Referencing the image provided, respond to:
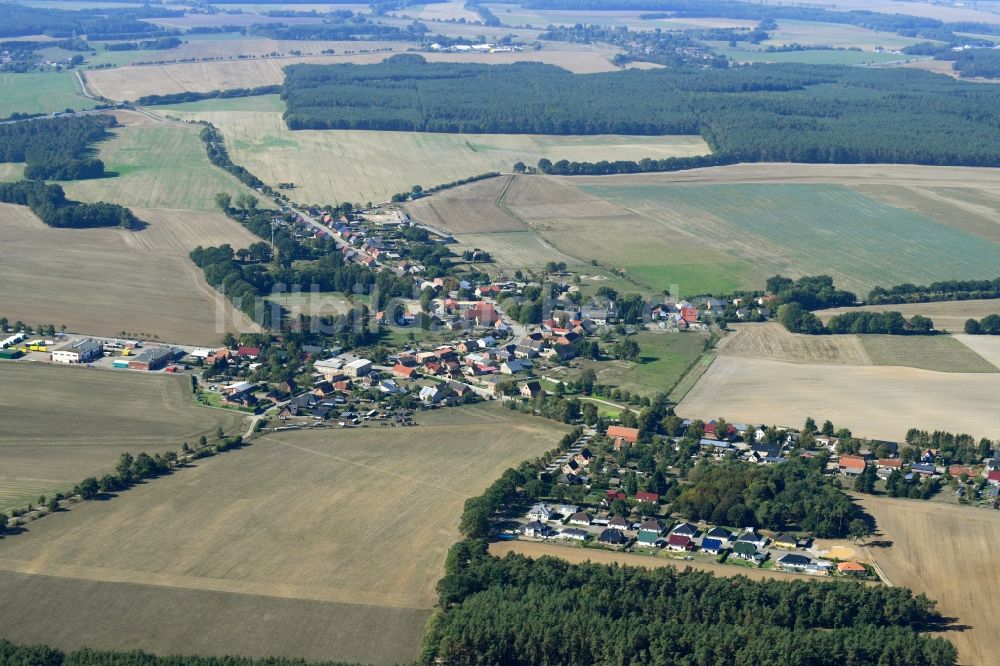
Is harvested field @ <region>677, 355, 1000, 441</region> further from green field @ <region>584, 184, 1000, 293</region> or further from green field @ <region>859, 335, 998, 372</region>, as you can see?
green field @ <region>584, 184, 1000, 293</region>

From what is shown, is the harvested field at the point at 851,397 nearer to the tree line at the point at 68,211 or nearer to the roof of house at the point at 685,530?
the roof of house at the point at 685,530

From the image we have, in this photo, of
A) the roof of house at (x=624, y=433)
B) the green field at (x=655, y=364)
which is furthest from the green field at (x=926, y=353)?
the roof of house at (x=624, y=433)

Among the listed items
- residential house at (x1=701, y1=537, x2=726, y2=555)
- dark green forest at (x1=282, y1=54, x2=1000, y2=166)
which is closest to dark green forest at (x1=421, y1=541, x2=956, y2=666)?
residential house at (x1=701, y1=537, x2=726, y2=555)

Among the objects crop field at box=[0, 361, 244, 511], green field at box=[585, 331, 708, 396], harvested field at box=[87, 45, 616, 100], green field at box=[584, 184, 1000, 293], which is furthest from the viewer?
harvested field at box=[87, 45, 616, 100]

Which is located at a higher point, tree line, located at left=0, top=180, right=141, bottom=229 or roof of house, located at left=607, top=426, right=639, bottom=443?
roof of house, located at left=607, top=426, right=639, bottom=443

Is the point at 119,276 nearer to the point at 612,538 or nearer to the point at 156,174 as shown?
the point at 156,174

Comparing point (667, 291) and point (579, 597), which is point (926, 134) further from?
point (579, 597)

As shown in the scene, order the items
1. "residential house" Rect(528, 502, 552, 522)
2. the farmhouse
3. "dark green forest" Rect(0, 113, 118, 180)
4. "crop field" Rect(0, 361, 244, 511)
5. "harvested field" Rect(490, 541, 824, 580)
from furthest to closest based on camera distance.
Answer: "dark green forest" Rect(0, 113, 118, 180), the farmhouse, "crop field" Rect(0, 361, 244, 511), "residential house" Rect(528, 502, 552, 522), "harvested field" Rect(490, 541, 824, 580)
